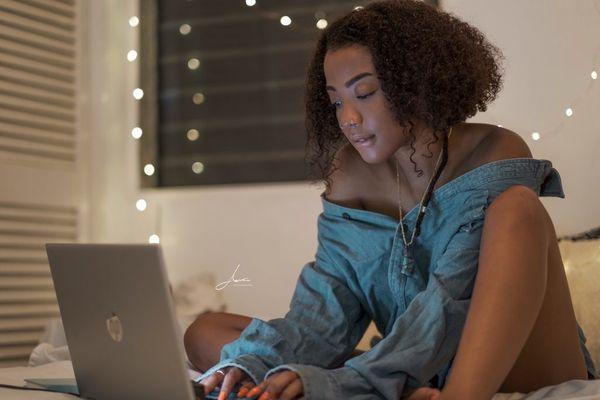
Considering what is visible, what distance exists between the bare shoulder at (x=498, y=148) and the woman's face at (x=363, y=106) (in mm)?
132

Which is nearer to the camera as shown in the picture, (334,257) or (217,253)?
(334,257)

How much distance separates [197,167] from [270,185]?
27 centimetres

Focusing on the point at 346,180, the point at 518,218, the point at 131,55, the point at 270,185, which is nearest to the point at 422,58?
the point at 346,180

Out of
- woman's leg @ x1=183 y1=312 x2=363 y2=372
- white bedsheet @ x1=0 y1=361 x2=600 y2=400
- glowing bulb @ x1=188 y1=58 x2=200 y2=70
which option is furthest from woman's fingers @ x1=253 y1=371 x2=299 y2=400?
glowing bulb @ x1=188 y1=58 x2=200 y2=70

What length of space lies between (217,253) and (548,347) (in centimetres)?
148

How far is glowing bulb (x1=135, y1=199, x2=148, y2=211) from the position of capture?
288 centimetres

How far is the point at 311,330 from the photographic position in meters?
1.49

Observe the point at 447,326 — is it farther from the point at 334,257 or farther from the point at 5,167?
the point at 5,167

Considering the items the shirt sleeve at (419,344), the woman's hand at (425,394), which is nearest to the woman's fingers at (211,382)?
the shirt sleeve at (419,344)

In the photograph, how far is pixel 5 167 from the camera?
265 cm

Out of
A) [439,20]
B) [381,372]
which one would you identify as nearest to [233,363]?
[381,372]

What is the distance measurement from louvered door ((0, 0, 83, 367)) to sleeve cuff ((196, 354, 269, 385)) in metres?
1.51

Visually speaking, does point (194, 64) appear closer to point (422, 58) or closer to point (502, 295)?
point (422, 58)

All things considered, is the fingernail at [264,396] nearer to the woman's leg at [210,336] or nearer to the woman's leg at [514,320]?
the woman's leg at [514,320]
